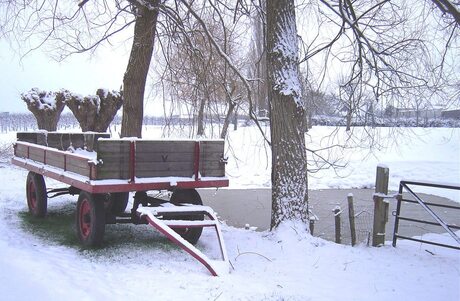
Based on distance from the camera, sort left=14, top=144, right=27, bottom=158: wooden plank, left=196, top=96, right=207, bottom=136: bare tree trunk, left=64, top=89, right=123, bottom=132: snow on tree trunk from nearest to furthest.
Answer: left=14, top=144, right=27, bottom=158: wooden plank, left=196, top=96, right=207, bottom=136: bare tree trunk, left=64, top=89, right=123, bottom=132: snow on tree trunk

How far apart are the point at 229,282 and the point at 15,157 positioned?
17.7 ft

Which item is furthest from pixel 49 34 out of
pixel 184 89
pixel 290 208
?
pixel 290 208

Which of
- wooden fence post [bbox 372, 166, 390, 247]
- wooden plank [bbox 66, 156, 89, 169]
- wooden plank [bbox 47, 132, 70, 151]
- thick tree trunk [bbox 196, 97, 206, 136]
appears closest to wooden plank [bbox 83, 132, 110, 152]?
wooden plank [bbox 47, 132, 70, 151]

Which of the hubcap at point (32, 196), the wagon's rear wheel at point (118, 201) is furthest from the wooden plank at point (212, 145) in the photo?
the hubcap at point (32, 196)

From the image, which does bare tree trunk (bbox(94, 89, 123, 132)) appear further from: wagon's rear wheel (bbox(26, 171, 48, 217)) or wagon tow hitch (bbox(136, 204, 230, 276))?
wagon tow hitch (bbox(136, 204, 230, 276))

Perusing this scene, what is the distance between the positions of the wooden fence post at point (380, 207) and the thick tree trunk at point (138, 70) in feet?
19.3

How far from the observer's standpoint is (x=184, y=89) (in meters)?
11.1

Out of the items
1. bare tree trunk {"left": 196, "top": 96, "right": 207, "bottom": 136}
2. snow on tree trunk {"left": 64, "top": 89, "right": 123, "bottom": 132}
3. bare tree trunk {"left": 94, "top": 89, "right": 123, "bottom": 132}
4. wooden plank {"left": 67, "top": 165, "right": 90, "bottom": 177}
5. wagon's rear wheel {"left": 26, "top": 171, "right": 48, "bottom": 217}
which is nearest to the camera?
wooden plank {"left": 67, "top": 165, "right": 90, "bottom": 177}

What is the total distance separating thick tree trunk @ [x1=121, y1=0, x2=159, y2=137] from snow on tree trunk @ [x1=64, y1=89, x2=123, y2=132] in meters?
4.60

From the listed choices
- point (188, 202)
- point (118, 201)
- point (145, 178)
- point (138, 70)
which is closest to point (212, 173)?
point (188, 202)

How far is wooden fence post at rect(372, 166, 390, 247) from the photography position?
6830 mm

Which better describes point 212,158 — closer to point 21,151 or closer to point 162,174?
point 162,174

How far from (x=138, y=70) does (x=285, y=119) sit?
4869 mm

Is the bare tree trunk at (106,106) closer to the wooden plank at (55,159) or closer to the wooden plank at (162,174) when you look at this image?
the wooden plank at (55,159)
